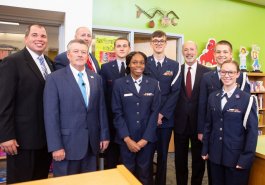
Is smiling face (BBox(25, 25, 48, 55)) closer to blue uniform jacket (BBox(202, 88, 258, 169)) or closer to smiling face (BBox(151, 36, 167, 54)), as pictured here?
smiling face (BBox(151, 36, 167, 54))

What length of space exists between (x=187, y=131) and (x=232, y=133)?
2.35 feet

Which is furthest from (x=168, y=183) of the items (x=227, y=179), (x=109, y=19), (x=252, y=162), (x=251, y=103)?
(x=109, y=19)

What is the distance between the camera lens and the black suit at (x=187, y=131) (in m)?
2.74

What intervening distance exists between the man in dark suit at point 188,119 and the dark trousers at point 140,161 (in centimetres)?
51

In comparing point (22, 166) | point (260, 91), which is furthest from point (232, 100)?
point (260, 91)

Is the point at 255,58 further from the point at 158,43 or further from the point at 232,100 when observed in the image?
the point at 232,100

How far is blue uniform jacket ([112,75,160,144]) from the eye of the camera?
93.9 inches

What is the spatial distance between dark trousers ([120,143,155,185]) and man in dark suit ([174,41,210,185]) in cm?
51

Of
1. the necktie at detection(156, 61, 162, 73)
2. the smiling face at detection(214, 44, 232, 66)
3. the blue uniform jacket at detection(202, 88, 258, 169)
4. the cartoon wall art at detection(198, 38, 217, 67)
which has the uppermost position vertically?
the cartoon wall art at detection(198, 38, 217, 67)

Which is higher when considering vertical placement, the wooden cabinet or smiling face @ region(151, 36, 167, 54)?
smiling face @ region(151, 36, 167, 54)

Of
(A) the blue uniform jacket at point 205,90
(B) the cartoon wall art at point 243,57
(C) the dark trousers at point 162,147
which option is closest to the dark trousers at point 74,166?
(C) the dark trousers at point 162,147

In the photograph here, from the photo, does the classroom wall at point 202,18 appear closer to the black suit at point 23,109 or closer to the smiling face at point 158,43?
the smiling face at point 158,43

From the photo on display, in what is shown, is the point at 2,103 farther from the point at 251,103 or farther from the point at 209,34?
the point at 209,34

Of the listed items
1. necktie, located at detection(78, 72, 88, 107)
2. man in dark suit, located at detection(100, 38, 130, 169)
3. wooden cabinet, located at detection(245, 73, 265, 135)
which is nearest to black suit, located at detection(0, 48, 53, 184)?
necktie, located at detection(78, 72, 88, 107)
